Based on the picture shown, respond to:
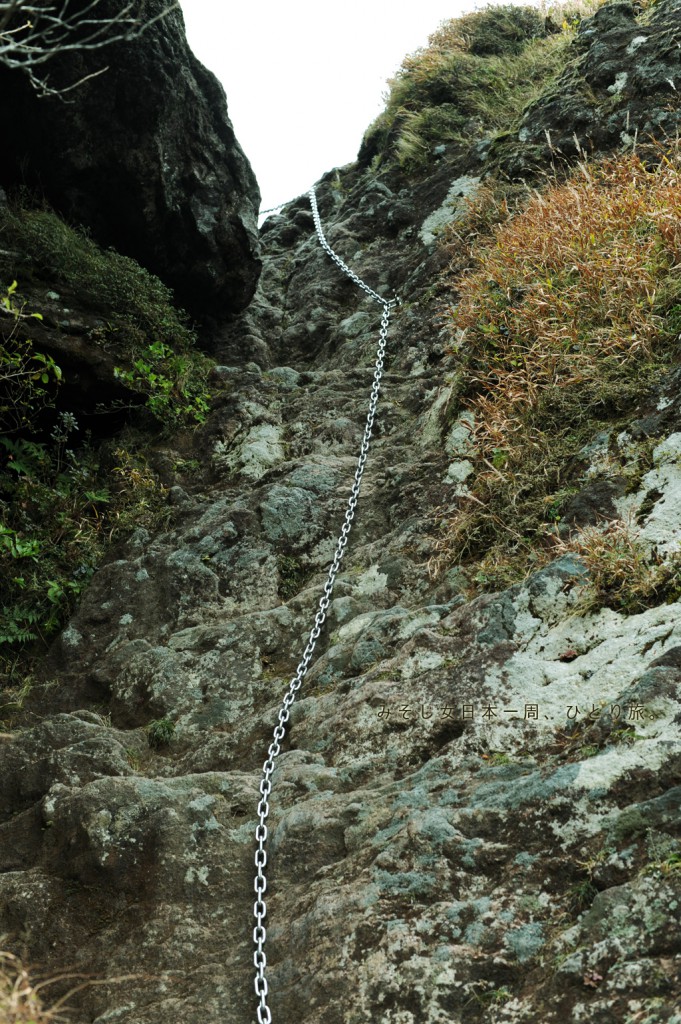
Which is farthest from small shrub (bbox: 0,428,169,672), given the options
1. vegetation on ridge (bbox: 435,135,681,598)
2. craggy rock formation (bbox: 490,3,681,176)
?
craggy rock formation (bbox: 490,3,681,176)

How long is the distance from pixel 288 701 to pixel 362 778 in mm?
892

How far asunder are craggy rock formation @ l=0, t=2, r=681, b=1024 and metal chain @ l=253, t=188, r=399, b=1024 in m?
0.06

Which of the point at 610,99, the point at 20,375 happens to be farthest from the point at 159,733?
the point at 610,99

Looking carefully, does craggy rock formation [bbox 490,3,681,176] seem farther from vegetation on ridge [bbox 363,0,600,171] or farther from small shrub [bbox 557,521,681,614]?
small shrub [bbox 557,521,681,614]

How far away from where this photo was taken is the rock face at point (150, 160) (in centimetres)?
737

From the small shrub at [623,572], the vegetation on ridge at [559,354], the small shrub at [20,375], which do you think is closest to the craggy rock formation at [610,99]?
the vegetation on ridge at [559,354]

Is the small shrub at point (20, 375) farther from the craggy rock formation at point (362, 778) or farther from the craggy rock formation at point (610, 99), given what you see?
the craggy rock formation at point (610, 99)

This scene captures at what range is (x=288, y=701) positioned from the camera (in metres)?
4.80

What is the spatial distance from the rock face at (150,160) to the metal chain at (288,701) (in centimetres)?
180

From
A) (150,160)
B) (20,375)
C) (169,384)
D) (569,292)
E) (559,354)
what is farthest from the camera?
(150,160)

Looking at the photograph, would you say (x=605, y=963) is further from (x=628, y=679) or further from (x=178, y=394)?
(x=178, y=394)

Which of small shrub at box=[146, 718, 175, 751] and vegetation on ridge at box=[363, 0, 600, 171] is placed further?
vegetation on ridge at box=[363, 0, 600, 171]

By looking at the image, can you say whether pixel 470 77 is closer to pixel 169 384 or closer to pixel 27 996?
pixel 169 384

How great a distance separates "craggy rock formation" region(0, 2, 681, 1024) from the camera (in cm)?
298
